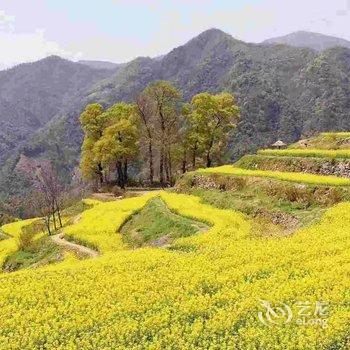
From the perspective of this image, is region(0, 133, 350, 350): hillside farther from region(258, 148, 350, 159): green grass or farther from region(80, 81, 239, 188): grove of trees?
region(80, 81, 239, 188): grove of trees

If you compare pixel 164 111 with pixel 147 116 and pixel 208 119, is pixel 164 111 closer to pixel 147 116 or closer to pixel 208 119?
pixel 147 116

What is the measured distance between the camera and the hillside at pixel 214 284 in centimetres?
1781

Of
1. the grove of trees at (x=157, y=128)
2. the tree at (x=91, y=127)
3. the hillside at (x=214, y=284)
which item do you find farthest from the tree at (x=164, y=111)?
the hillside at (x=214, y=284)

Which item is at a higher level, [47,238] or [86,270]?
[86,270]

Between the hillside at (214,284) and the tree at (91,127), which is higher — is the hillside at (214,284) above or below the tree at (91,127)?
below

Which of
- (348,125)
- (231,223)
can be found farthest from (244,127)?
(231,223)

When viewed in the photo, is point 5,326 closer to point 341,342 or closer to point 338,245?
point 341,342

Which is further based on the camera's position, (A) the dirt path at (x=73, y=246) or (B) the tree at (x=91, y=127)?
(B) the tree at (x=91, y=127)

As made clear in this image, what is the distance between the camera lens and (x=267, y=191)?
1660 inches

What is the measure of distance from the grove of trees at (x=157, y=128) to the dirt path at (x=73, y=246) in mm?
23512

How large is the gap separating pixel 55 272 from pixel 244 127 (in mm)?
173763

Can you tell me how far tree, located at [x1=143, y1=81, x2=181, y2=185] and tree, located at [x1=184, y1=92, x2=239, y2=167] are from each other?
6.70ft

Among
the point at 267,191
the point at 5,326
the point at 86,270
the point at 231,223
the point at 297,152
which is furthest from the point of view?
the point at 297,152

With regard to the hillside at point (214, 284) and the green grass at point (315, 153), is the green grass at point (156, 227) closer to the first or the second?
the hillside at point (214, 284)
